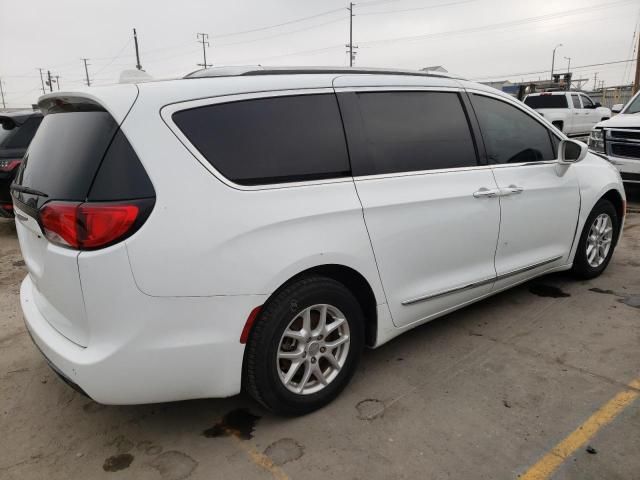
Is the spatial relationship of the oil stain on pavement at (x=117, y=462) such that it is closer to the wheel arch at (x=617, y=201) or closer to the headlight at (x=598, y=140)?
the wheel arch at (x=617, y=201)

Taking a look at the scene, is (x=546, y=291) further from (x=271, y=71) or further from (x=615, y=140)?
(x=615, y=140)

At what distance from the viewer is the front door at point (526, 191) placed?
3.50 meters

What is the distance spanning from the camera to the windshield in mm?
8562

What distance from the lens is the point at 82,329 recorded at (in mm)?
2178

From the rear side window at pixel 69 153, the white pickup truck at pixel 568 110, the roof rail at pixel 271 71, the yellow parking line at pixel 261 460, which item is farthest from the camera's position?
the white pickup truck at pixel 568 110

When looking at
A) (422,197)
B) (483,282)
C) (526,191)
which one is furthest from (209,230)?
(526,191)

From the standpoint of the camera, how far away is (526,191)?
3611 mm

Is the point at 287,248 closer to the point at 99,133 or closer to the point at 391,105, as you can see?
the point at 99,133

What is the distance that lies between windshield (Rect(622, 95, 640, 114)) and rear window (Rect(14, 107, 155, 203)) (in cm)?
913

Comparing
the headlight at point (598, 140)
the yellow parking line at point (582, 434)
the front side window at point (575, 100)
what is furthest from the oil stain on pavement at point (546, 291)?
the front side window at point (575, 100)

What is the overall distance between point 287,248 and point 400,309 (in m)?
0.94

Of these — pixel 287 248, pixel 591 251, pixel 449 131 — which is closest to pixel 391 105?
pixel 449 131

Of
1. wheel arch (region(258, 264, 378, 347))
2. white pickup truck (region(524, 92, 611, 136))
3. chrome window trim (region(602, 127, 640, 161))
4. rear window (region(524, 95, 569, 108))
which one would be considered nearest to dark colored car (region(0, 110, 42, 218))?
wheel arch (region(258, 264, 378, 347))

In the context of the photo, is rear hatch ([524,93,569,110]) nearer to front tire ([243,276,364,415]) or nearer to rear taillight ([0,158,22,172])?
rear taillight ([0,158,22,172])
